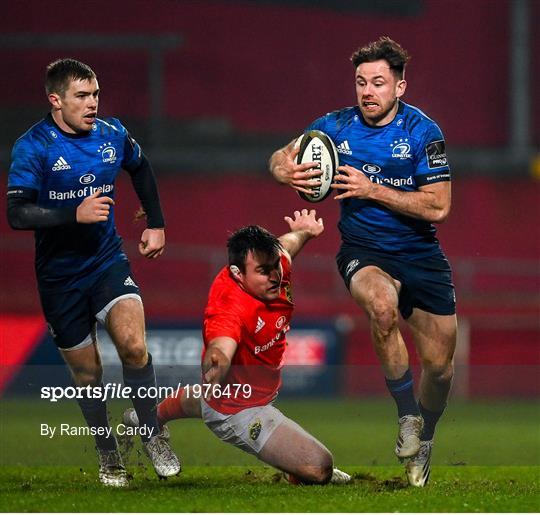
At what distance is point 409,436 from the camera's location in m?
6.82

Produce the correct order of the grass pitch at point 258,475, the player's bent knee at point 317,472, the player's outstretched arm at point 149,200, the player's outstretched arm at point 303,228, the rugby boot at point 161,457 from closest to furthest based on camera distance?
the grass pitch at point 258,475
the player's bent knee at point 317,472
the rugby boot at point 161,457
the player's outstretched arm at point 149,200
the player's outstretched arm at point 303,228

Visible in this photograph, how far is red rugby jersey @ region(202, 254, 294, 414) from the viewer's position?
6.91 meters

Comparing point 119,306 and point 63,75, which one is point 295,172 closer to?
point 119,306

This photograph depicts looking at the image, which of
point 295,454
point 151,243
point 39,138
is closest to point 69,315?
point 151,243

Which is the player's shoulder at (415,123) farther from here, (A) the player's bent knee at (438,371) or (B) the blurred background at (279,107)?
(B) the blurred background at (279,107)

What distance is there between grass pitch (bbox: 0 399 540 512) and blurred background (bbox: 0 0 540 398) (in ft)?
19.1

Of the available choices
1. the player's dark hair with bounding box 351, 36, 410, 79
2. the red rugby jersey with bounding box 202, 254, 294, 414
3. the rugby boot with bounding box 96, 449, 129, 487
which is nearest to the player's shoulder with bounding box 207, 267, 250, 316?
the red rugby jersey with bounding box 202, 254, 294, 414

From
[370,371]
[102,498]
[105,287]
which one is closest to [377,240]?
[105,287]

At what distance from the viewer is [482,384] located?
48.0 ft

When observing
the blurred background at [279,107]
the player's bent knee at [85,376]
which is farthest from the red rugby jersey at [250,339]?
the blurred background at [279,107]

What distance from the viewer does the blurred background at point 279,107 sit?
1683 cm

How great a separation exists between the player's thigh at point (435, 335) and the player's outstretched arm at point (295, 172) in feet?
3.20

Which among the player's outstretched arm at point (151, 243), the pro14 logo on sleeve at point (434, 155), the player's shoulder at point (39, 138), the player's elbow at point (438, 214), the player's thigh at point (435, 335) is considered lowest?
the player's thigh at point (435, 335)

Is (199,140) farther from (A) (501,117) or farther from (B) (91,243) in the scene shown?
(B) (91,243)
